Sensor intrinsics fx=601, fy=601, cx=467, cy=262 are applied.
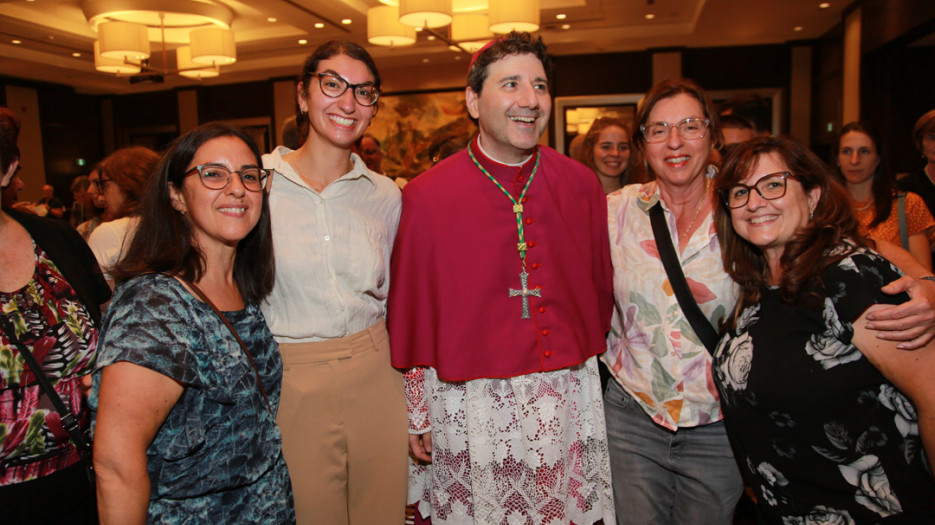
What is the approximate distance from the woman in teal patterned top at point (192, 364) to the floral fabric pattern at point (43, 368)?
13.7 inches

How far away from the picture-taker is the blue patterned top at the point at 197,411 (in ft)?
4.94

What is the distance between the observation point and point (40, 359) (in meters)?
1.76

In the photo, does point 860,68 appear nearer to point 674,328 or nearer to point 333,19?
point 333,19

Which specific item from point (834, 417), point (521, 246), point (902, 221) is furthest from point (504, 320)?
point (902, 221)

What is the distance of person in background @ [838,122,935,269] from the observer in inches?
146

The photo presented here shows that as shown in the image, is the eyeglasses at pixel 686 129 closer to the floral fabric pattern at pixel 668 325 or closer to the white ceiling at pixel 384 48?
the floral fabric pattern at pixel 668 325

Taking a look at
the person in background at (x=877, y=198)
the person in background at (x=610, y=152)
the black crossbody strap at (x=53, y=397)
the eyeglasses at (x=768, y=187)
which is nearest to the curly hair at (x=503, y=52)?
the eyeglasses at (x=768, y=187)

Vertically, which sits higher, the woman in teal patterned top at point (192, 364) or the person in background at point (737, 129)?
the person in background at point (737, 129)

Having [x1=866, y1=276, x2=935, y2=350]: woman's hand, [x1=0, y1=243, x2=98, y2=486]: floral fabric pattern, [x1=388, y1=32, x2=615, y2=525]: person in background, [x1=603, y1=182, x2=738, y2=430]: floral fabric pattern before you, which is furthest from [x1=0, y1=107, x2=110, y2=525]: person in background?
[x1=866, y1=276, x2=935, y2=350]: woman's hand

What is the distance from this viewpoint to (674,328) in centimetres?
218

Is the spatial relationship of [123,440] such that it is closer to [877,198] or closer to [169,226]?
[169,226]

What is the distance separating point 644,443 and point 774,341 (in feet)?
2.33

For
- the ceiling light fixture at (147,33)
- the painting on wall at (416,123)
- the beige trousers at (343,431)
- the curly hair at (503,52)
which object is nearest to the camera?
the beige trousers at (343,431)

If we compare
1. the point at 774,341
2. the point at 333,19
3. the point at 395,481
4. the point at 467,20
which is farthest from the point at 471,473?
the point at 333,19
